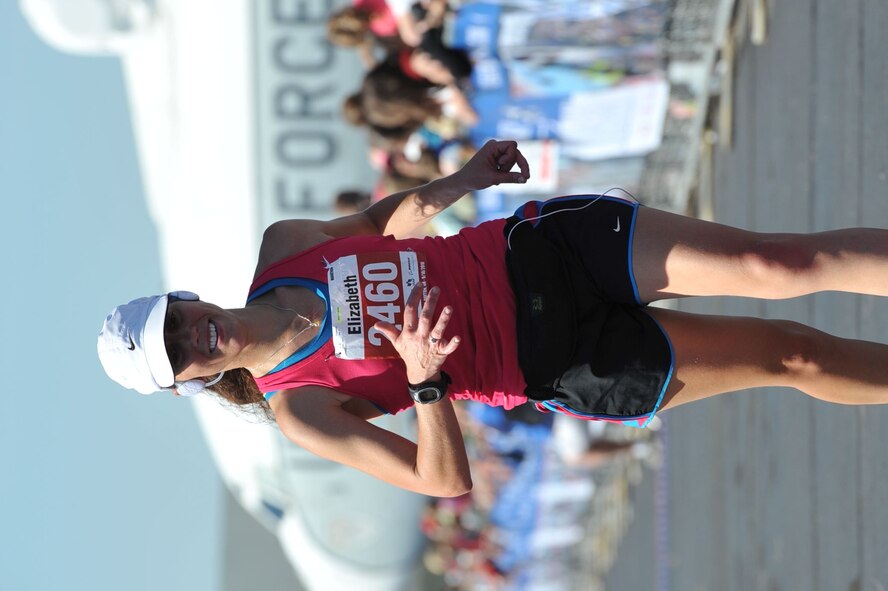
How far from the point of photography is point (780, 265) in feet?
8.50

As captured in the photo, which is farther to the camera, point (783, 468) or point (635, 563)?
point (635, 563)

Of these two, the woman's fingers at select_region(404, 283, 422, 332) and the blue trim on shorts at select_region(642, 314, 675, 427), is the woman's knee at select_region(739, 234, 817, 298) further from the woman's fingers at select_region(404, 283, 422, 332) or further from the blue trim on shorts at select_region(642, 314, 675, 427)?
the woman's fingers at select_region(404, 283, 422, 332)

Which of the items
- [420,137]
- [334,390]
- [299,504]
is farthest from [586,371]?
[299,504]

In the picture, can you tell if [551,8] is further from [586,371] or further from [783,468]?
[586,371]

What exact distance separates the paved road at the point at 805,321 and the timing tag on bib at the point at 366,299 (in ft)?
7.46

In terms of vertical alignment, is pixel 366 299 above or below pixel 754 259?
below

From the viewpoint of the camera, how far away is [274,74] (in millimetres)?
7852

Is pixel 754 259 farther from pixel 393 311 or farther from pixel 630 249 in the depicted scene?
pixel 393 311

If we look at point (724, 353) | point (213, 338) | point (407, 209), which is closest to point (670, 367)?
point (724, 353)

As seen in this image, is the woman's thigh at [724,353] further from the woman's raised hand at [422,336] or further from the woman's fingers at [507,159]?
the woman's raised hand at [422,336]

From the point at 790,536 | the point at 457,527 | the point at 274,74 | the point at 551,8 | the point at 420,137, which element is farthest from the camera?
the point at 457,527

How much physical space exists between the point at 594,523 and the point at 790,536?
7.00 metres

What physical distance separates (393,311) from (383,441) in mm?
401

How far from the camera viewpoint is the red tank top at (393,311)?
111 inches
